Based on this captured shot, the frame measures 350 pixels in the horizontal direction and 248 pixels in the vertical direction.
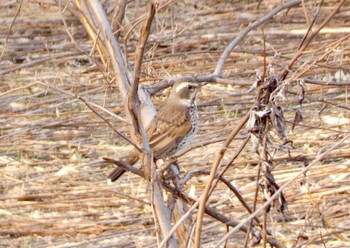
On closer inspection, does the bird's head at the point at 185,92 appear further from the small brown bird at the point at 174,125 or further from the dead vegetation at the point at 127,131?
the dead vegetation at the point at 127,131

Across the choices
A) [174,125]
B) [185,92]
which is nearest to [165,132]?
[174,125]

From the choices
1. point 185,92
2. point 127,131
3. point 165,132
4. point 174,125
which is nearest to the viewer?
point 165,132

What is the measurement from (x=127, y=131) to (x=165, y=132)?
2.33 meters

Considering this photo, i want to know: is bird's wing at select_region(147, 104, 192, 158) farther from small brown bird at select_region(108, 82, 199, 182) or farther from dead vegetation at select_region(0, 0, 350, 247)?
dead vegetation at select_region(0, 0, 350, 247)

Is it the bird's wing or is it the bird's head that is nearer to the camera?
the bird's wing

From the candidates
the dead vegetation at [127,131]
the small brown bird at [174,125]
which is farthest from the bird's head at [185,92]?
the dead vegetation at [127,131]

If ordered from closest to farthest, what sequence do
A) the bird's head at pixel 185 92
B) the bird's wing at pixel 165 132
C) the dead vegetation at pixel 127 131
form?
the bird's wing at pixel 165 132 → the dead vegetation at pixel 127 131 → the bird's head at pixel 185 92

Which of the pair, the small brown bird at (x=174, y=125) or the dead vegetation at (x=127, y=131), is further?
the dead vegetation at (x=127, y=131)

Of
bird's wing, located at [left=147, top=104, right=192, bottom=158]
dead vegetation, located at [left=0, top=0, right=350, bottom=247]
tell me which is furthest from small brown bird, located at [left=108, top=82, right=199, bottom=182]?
dead vegetation, located at [left=0, top=0, right=350, bottom=247]

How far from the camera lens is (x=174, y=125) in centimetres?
680

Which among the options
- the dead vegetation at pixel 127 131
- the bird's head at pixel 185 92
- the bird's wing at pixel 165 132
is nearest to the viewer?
the bird's wing at pixel 165 132

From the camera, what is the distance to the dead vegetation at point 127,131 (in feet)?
22.3

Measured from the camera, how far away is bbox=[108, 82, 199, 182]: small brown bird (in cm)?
656

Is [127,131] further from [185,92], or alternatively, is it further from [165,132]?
[165,132]
